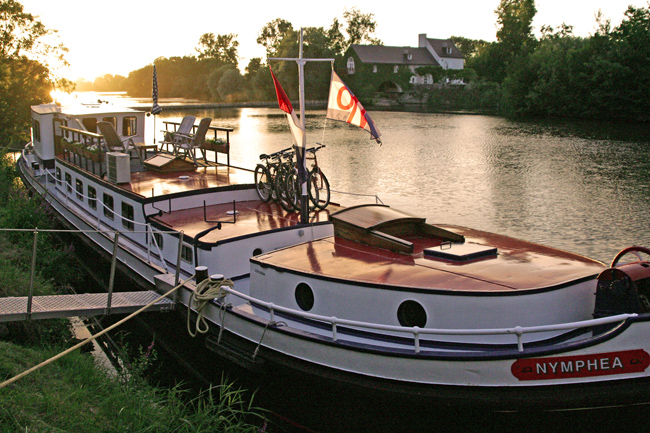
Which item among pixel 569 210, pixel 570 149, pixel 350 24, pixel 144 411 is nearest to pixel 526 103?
pixel 570 149

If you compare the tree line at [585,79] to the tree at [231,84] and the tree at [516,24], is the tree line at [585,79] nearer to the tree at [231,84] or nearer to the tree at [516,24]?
the tree at [516,24]

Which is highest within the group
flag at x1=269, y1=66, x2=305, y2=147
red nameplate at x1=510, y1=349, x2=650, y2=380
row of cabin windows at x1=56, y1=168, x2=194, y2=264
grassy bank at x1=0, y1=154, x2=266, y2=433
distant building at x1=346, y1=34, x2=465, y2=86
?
distant building at x1=346, y1=34, x2=465, y2=86

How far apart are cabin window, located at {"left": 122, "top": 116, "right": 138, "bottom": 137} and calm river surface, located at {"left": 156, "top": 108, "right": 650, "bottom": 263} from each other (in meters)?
6.49

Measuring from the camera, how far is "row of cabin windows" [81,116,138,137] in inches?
725

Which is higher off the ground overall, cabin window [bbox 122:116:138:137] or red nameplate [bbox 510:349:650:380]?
cabin window [bbox 122:116:138:137]

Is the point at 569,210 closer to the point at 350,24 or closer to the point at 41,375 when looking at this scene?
the point at 41,375

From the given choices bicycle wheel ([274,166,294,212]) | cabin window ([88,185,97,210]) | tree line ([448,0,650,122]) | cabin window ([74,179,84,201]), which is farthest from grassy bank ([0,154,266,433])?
tree line ([448,0,650,122])

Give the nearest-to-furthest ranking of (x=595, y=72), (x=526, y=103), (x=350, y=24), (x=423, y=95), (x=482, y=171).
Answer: (x=482, y=171)
(x=595, y=72)
(x=526, y=103)
(x=423, y=95)
(x=350, y=24)

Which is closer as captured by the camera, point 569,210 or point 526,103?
point 569,210

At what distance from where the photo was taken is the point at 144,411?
6762 mm

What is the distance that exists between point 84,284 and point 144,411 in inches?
331

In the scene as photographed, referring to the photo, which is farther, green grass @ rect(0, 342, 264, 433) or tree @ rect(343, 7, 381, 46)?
tree @ rect(343, 7, 381, 46)

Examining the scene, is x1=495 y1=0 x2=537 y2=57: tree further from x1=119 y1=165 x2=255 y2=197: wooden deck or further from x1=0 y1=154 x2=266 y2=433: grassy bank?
x1=0 y1=154 x2=266 y2=433: grassy bank

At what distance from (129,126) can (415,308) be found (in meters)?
14.2
